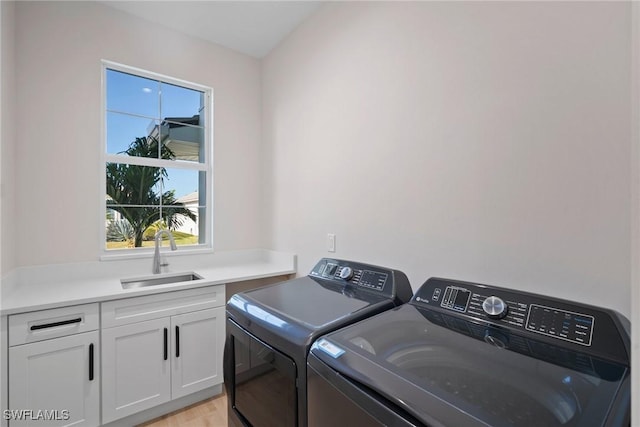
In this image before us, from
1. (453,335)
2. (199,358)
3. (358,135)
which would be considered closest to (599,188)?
(453,335)

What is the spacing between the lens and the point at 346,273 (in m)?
1.57

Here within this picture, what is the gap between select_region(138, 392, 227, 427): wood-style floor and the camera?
1.76 meters

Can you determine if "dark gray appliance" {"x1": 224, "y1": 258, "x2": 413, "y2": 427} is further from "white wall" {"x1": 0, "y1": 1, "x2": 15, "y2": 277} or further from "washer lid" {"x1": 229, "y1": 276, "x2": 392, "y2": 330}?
"white wall" {"x1": 0, "y1": 1, "x2": 15, "y2": 277}

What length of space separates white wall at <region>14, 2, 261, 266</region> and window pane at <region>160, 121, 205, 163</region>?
421mm

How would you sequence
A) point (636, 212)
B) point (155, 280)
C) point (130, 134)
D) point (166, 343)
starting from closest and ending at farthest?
point (636, 212) < point (166, 343) < point (155, 280) < point (130, 134)

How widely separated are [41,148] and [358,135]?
2.04 m

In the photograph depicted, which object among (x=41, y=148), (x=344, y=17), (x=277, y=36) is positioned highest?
(x=277, y=36)

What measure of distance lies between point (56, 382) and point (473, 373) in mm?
1967

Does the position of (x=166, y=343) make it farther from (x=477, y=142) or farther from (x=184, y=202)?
(x=477, y=142)

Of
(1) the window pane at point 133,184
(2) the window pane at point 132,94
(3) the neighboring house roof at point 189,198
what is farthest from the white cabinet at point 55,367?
(2) the window pane at point 132,94

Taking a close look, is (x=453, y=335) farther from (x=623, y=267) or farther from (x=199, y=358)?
(x=199, y=358)

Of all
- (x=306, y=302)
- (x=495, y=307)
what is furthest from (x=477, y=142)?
(x=306, y=302)

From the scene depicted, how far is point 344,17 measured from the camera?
185 centimetres

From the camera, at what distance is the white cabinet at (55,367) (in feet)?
4.52
